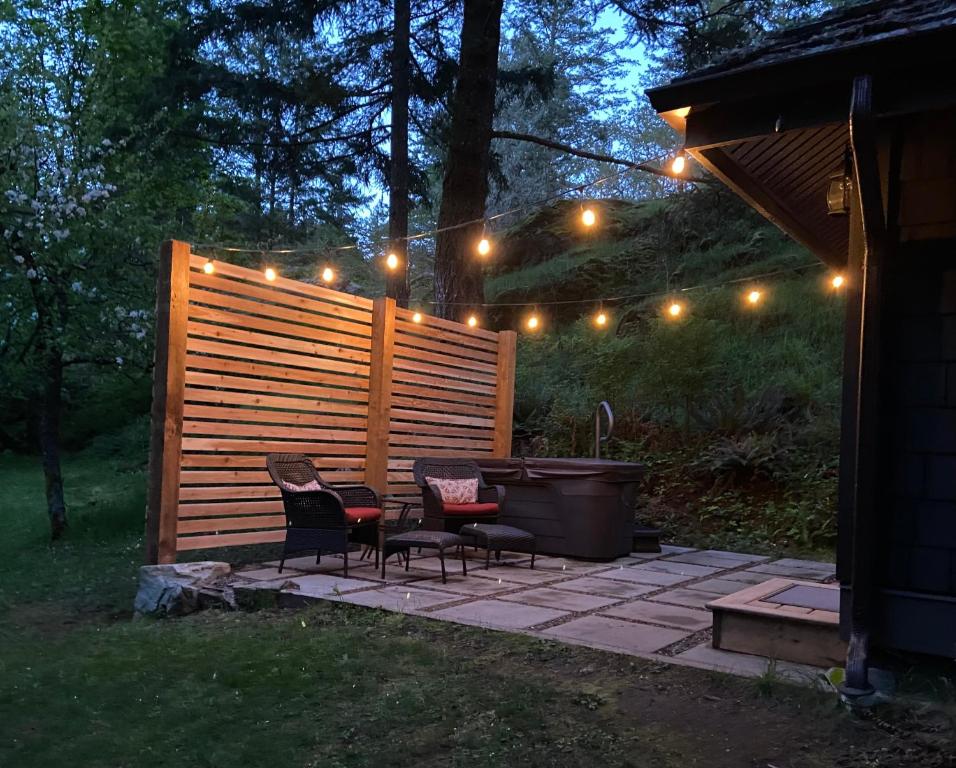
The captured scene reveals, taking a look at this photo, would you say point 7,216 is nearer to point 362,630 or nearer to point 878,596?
point 362,630

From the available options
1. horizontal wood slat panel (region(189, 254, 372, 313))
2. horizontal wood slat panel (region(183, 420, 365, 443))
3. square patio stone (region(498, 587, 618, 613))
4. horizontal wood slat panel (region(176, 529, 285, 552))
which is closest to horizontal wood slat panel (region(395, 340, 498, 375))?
horizontal wood slat panel (region(189, 254, 372, 313))

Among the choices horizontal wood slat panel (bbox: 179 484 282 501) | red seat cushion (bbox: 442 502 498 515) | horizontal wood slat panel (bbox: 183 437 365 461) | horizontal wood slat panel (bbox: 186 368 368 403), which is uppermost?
horizontal wood slat panel (bbox: 186 368 368 403)

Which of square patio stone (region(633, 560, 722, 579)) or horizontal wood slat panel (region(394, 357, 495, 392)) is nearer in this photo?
square patio stone (region(633, 560, 722, 579))

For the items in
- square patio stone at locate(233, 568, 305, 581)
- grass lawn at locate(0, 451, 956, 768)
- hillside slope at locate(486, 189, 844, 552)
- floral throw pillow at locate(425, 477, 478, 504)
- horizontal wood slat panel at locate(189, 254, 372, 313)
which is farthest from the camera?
hillside slope at locate(486, 189, 844, 552)

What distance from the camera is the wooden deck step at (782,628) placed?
367cm

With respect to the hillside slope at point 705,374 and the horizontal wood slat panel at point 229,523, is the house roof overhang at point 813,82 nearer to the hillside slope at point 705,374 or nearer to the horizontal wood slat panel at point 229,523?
the horizontal wood slat panel at point 229,523

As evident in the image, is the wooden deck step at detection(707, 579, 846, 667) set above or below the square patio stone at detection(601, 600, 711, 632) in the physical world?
above

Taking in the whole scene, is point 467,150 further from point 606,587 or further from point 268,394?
point 606,587

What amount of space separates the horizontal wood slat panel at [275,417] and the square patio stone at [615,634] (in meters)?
2.94

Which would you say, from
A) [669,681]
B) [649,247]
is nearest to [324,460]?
[669,681]

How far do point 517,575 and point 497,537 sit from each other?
0.33 metres

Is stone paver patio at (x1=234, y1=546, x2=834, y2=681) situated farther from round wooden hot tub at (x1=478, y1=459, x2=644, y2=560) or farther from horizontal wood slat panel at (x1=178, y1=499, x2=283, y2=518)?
horizontal wood slat panel at (x1=178, y1=499, x2=283, y2=518)

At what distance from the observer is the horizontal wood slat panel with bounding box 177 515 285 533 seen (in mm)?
5781

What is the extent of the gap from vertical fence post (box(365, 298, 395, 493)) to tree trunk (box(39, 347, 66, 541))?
3.82m
